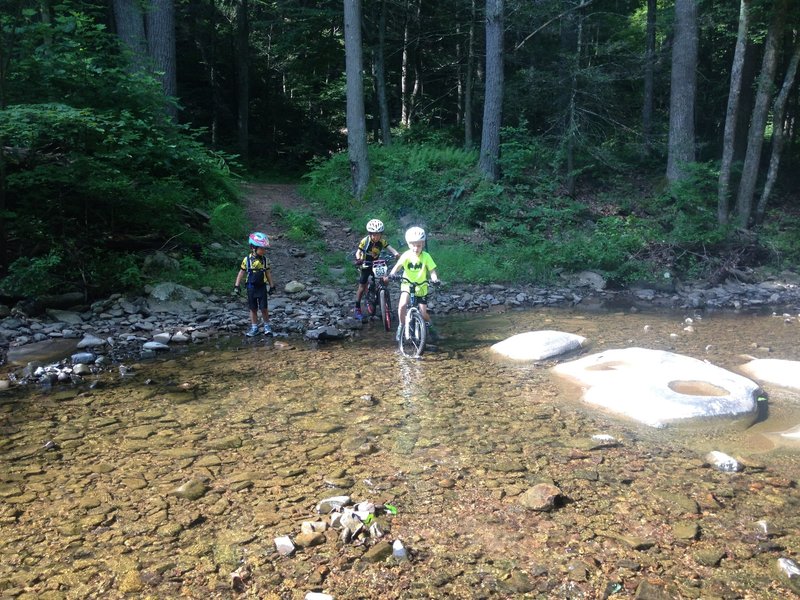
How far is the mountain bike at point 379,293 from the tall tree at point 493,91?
29.2ft

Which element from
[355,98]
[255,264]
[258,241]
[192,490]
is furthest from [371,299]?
[355,98]

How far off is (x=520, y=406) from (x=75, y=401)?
531cm

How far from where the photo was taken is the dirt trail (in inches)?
547

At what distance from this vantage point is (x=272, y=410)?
6.70 meters

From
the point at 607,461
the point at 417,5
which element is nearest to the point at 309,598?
the point at 607,461

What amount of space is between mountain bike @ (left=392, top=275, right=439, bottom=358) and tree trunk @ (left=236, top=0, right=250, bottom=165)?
2123 cm

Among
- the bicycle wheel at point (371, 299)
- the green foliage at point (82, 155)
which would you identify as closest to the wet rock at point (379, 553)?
the bicycle wheel at point (371, 299)

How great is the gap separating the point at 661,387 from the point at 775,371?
7.04ft

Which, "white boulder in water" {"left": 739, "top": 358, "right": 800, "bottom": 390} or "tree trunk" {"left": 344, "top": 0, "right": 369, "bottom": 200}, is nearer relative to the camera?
"white boulder in water" {"left": 739, "top": 358, "right": 800, "bottom": 390}

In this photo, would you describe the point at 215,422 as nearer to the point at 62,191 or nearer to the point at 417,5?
the point at 62,191

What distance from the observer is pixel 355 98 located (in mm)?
18766

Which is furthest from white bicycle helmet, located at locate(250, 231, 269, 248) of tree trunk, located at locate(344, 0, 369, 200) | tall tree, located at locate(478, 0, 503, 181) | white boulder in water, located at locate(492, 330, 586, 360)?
tall tree, located at locate(478, 0, 503, 181)

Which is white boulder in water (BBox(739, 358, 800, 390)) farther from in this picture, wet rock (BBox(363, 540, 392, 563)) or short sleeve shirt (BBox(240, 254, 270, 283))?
short sleeve shirt (BBox(240, 254, 270, 283))

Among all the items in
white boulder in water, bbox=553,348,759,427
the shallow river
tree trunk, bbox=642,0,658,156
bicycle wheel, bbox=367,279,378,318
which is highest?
tree trunk, bbox=642,0,658,156
